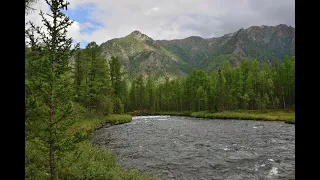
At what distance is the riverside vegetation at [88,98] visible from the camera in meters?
11.0

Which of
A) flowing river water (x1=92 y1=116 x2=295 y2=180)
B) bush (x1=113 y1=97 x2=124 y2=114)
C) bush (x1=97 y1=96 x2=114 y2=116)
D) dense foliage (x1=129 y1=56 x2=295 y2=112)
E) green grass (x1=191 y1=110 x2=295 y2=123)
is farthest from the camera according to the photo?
dense foliage (x1=129 y1=56 x2=295 y2=112)

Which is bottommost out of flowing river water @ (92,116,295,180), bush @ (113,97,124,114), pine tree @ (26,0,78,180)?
flowing river water @ (92,116,295,180)

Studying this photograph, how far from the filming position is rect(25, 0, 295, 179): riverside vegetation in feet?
36.1

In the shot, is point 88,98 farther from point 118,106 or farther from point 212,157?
point 212,157

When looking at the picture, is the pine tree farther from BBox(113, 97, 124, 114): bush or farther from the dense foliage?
the dense foliage

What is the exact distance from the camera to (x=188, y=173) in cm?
1731

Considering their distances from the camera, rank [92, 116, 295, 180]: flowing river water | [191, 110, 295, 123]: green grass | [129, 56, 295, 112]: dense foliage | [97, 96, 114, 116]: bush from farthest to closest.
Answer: [129, 56, 295, 112]: dense foliage → [191, 110, 295, 123]: green grass → [97, 96, 114, 116]: bush → [92, 116, 295, 180]: flowing river water

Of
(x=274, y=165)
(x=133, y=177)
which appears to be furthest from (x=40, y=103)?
(x=274, y=165)

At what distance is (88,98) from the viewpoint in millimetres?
48906

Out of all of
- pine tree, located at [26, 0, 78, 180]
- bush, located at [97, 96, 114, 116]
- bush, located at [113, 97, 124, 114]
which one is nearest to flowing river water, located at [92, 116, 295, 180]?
pine tree, located at [26, 0, 78, 180]

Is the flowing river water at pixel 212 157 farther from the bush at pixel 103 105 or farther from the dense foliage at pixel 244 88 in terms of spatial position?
the dense foliage at pixel 244 88

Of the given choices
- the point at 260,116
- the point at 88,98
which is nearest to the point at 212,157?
the point at 88,98
